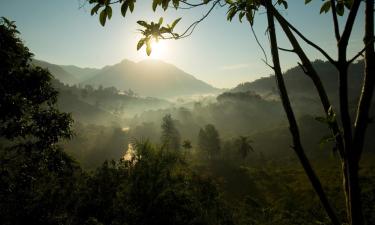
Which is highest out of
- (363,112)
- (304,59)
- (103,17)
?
(103,17)

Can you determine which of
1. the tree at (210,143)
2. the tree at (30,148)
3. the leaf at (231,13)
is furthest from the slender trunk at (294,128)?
the tree at (210,143)

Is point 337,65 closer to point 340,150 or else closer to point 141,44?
point 340,150

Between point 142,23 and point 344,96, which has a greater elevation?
point 142,23

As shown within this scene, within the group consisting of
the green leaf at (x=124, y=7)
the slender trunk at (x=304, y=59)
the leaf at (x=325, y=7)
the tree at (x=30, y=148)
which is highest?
the leaf at (x=325, y=7)

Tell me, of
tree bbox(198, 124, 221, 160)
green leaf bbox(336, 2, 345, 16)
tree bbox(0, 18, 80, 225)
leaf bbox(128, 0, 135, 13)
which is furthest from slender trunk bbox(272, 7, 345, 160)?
tree bbox(198, 124, 221, 160)

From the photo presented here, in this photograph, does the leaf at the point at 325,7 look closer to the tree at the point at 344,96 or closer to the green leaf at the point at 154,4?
the tree at the point at 344,96

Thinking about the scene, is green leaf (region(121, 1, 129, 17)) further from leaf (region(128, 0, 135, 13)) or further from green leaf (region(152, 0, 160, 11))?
green leaf (region(152, 0, 160, 11))

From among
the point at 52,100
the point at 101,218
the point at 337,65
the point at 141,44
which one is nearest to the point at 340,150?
the point at 337,65

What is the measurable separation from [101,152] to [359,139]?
127572 mm

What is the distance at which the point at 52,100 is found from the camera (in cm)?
1052

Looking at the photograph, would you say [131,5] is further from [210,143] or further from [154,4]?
[210,143]

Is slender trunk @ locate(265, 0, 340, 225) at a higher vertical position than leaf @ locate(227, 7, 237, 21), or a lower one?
lower

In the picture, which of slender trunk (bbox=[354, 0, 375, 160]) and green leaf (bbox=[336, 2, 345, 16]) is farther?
green leaf (bbox=[336, 2, 345, 16])

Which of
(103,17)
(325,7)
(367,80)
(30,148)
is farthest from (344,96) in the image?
(30,148)
